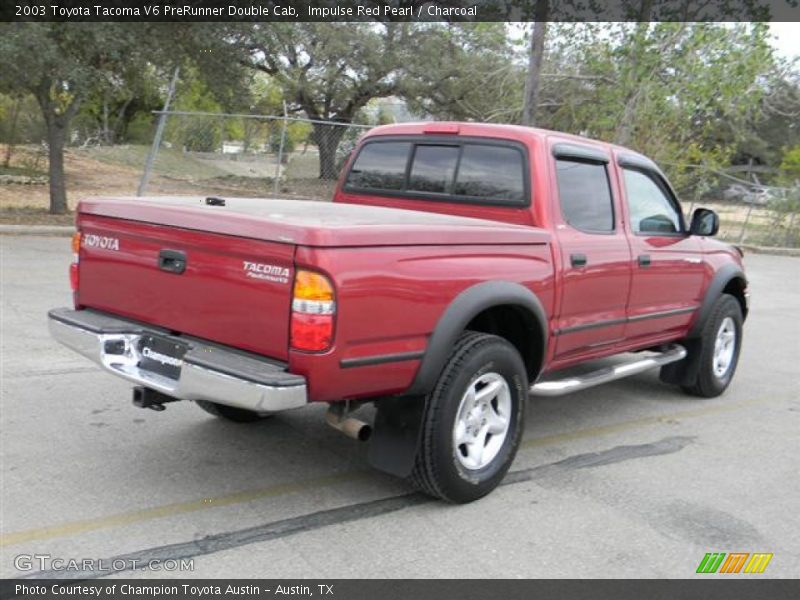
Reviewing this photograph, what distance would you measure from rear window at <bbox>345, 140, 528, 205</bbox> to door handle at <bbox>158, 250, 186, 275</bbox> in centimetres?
197

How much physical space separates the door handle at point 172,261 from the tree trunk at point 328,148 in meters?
18.2

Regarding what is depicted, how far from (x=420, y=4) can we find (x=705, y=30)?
513 inches

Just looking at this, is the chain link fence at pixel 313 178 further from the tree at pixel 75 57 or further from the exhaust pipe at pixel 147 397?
the exhaust pipe at pixel 147 397

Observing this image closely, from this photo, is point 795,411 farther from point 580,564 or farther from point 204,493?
point 204,493

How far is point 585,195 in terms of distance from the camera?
500 centimetres

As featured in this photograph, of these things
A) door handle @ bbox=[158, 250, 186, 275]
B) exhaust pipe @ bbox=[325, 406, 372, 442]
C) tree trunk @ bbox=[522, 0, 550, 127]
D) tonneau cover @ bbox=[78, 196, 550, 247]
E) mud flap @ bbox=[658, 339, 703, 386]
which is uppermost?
tree trunk @ bbox=[522, 0, 550, 127]

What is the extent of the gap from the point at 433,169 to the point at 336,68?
2378 centimetres

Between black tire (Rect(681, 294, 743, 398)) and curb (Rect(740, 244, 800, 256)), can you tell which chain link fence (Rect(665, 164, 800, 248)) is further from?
black tire (Rect(681, 294, 743, 398))

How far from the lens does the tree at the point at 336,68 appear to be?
85.5 feet

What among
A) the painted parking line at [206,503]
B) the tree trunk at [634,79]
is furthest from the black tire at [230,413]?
the tree trunk at [634,79]

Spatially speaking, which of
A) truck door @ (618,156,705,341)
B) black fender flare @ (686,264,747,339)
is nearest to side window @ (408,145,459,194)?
truck door @ (618,156,705,341)

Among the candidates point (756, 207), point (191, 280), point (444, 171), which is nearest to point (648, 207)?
point (444, 171)

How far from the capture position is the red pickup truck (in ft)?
10.8

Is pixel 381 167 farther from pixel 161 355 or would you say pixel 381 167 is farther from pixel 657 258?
pixel 161 355
